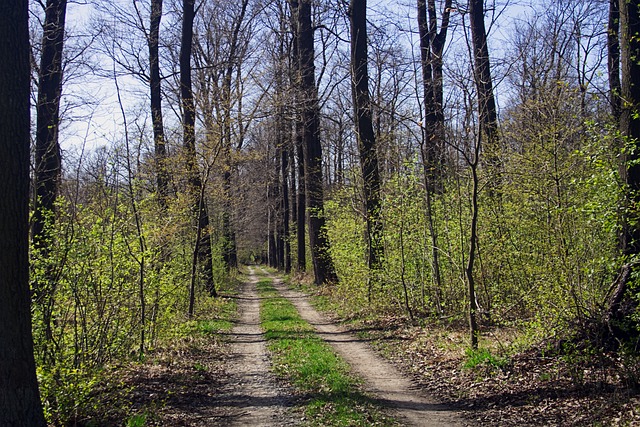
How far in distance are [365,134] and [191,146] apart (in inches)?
193

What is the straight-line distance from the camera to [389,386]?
24.0 ft

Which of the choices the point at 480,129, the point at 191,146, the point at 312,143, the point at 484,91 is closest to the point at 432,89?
the point at 484,91

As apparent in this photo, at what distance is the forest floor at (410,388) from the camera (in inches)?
224

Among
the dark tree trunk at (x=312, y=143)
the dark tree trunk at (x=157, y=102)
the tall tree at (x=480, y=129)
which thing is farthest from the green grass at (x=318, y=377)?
the dark tree trunk at (x=312, y=143)

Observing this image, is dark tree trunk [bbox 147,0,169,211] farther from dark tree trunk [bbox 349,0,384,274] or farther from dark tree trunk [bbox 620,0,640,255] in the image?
dark tree trunk [bbox 620,0,640,255]

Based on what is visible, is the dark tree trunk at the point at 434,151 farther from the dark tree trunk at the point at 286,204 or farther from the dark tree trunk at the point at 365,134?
the dark tree trunk at the point at 286,204

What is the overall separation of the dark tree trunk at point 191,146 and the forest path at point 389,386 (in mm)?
4645

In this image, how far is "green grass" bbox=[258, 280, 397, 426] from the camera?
5.88m

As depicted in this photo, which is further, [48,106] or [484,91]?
[48,106]

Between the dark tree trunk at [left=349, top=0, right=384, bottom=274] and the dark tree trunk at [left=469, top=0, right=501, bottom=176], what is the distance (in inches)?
114

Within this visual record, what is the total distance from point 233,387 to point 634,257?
5.63 m

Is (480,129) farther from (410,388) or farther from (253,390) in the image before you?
(253,390)

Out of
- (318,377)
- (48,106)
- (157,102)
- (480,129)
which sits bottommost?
(318,377)

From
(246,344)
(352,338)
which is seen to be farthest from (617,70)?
(246,344)
